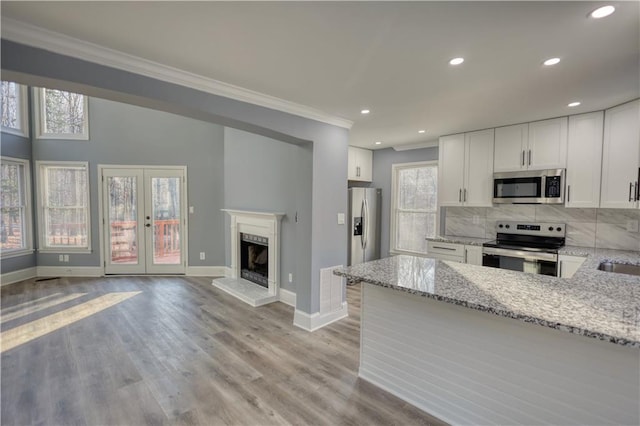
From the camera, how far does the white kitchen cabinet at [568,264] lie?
3.12 m

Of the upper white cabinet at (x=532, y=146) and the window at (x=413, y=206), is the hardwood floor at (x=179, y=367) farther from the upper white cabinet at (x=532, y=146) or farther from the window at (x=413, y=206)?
the upper white cabinet at (x=532, y=146)

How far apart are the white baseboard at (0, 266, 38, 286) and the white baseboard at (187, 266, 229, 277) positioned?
2679 millimetres

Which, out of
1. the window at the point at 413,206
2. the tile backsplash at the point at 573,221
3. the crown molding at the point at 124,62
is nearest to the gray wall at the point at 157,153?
the crown molding at the point at 124,62

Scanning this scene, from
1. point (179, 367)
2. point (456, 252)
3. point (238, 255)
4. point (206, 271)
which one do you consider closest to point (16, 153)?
point (206, 271)

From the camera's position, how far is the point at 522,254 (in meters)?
3.46

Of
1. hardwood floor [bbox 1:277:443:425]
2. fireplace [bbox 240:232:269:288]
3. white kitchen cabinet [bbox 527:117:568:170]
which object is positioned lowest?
hardwood floor [bbox 1:277:443:425]

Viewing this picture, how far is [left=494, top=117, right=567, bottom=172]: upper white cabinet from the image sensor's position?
3461 mm

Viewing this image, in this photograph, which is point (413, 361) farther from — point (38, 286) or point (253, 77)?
point (38, 286)

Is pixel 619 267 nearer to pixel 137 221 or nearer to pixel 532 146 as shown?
pixel 532 146

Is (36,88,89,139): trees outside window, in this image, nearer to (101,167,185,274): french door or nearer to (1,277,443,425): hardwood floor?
(101,167,185,274): french door

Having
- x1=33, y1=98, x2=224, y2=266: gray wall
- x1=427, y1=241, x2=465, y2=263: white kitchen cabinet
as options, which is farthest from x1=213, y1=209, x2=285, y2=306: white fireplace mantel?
x1=427, y1=241, x2=465, y2=263: white kitchen cabinet

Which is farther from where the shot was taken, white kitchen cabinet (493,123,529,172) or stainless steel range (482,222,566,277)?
white kitchen cabinet (493,123,529,172)

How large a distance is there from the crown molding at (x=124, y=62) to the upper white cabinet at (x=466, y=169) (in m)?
2.52

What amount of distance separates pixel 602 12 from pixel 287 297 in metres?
4.03
